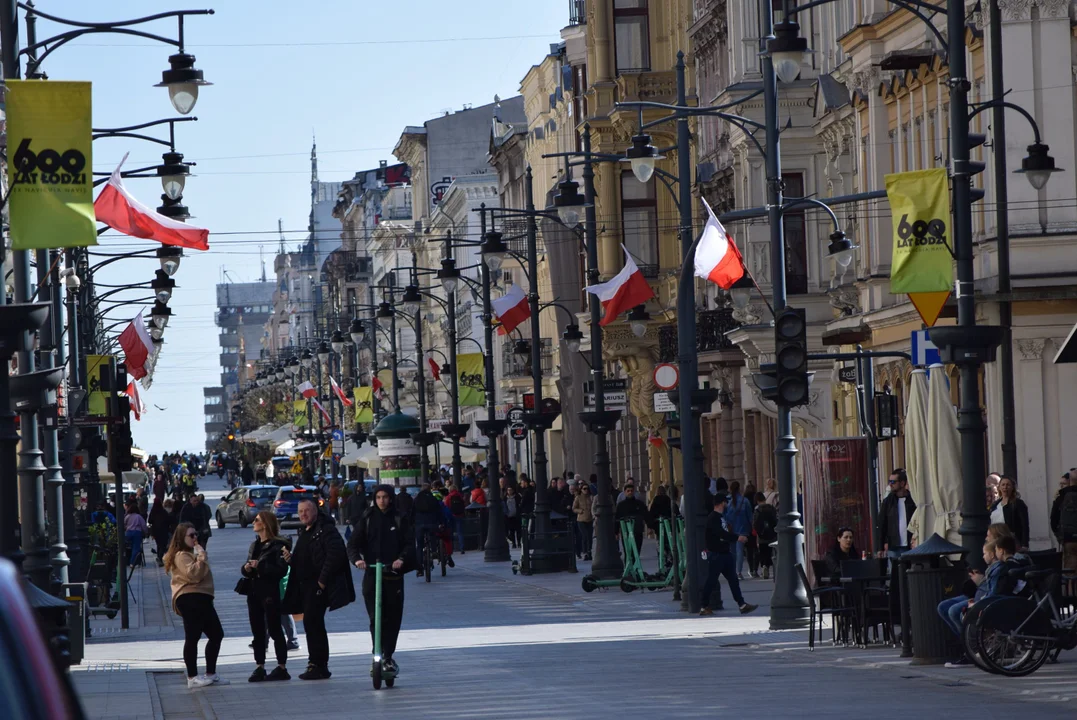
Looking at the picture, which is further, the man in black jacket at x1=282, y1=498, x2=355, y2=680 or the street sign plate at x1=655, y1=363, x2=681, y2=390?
the street sign plate at x1=655, y1=363, x2=681, y2=390

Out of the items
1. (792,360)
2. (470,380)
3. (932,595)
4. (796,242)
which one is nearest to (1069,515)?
(792,360)

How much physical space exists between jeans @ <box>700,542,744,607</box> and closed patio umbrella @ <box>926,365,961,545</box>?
5482 millimetres

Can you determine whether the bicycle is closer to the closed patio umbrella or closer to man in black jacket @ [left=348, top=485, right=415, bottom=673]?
the closed patio umbrella

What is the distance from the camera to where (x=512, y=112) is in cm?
10631

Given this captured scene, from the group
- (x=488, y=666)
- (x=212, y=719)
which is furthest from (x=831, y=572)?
(x=212, y=719)

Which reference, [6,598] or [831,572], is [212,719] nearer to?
[831,572]

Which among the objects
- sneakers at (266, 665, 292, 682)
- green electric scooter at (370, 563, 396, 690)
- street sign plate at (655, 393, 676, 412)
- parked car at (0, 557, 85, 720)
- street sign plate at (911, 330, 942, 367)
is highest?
street sign plate at (911, 330, 942, 367)

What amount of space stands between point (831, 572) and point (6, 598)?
17332 millimetres

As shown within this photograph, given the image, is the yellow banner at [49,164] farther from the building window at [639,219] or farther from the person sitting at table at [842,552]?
the building window at [639,219]

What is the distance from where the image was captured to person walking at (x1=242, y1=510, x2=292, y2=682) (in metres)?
18.8

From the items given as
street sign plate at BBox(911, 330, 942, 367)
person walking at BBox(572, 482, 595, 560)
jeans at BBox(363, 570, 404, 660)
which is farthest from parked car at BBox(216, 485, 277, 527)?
jeans at BBox(363, 570, 404, 660)

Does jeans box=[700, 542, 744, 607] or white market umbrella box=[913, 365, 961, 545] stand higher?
white market umbrella box=[913, 365, 961, 545]

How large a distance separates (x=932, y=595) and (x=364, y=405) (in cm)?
6419

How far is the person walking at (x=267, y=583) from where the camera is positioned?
18.8m
